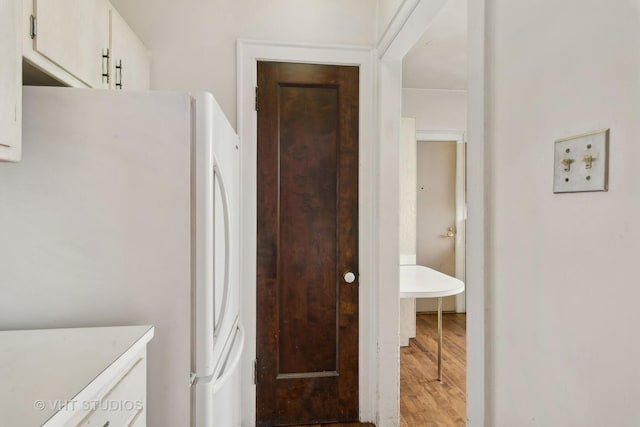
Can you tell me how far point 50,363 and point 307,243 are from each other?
1.40m

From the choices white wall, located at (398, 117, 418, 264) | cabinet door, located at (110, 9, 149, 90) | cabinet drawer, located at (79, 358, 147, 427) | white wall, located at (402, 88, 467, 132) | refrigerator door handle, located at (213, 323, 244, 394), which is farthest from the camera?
white wall, located at (402, 88, 467, 132)

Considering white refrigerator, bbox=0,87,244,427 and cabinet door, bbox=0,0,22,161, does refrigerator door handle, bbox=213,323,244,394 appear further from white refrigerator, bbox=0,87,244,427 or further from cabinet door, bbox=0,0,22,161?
cabinet door, bbox=0,0,22,161

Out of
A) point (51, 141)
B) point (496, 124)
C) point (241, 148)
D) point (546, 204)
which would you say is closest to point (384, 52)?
point (241, 148)

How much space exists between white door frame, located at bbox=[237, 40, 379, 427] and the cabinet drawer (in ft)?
3.48

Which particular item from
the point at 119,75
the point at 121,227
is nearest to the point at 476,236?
the point at 121,227

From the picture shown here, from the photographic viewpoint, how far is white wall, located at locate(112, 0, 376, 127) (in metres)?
1.93

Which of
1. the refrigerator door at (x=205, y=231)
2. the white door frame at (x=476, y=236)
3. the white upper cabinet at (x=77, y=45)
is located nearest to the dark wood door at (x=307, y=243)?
the white upper cabinet at (x=77, y=45)

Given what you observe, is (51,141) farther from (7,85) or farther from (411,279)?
(411,279)

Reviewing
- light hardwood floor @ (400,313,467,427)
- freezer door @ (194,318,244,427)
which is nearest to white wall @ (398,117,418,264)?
light hardwood floor @ (400,313,467,427)

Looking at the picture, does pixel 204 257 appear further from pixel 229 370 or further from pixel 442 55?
pixel 442 55

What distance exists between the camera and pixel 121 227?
1029 mm

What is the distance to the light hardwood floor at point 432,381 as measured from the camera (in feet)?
6.93

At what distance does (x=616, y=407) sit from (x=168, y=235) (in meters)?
1.12

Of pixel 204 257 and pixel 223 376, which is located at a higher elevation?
pixel 204 257
